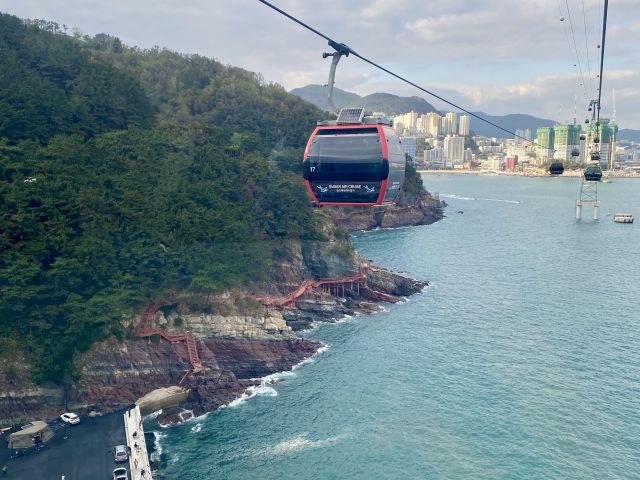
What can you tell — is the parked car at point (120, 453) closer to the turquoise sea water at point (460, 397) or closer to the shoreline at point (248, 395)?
the shoreline at point (248, 395)

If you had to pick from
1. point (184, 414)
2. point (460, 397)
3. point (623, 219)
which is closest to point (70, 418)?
point (184, 414)

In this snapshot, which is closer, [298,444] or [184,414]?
[298,444]

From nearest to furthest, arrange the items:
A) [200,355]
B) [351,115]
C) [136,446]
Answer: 1. [351,115]
2. [136,446]
3. [200,355]

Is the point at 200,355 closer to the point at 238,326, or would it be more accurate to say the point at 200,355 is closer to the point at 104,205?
the point at 238,326

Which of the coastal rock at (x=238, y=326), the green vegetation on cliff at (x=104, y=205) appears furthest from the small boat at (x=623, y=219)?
the coastal rock at (x=238, y=326)

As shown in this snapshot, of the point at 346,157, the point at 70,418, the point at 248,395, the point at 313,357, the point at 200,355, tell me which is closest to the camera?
the point at 346,157

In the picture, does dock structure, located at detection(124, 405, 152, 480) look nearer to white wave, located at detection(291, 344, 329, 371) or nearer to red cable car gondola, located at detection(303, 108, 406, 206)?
white wave, located at detection(291, 344, 329, 371)

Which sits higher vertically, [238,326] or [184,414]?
[238,326]
